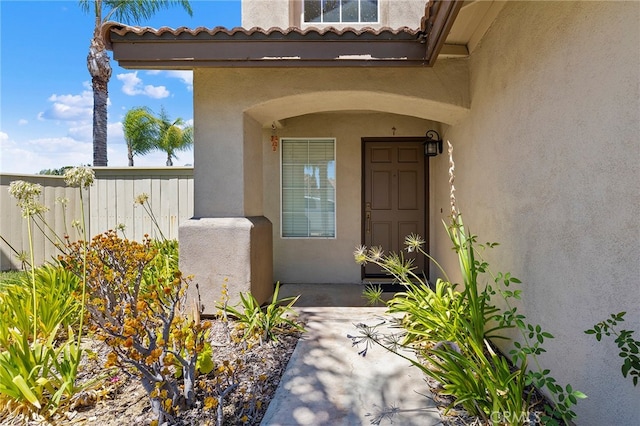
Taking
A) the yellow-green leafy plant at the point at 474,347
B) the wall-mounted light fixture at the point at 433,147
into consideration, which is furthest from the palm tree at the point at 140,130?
the yellow-green leafy plant at the point at 474,347

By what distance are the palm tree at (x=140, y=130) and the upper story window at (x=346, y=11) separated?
45.9 feet

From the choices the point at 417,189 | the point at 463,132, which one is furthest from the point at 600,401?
the point at 417,189

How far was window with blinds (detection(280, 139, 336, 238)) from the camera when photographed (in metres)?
6.24

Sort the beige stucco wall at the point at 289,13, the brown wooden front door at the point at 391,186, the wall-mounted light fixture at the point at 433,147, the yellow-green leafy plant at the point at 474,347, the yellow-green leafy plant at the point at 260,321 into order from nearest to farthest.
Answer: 1. the yellow-green leafy plant at the point at 474,347
2. the yellow-green leafy plant at the point at 260,321
3. the beige stucco wall at the point at 289,13
4. the wall-mounted light fixture at the point at 433,147
5. the brown wooden front door at the point at 391,186

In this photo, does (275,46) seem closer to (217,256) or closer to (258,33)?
(258,33)

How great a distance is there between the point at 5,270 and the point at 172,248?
126 inches

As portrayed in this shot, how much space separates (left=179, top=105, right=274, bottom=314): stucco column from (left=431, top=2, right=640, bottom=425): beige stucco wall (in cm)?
292

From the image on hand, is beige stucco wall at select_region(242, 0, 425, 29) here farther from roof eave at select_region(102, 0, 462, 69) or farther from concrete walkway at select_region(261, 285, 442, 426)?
concrete walkway at select_region(261, 285, 442, 426)

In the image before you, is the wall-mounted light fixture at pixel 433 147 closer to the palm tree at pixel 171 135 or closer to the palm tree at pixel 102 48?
the palm tree at pixel 102 48

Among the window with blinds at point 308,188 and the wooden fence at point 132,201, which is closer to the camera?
the window with blinds at point 308,188

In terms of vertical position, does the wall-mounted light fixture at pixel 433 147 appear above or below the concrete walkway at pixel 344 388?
above

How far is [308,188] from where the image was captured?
628 cm

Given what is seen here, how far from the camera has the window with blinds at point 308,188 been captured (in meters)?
6.24

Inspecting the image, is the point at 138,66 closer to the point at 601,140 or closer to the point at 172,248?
the point at 172,248
